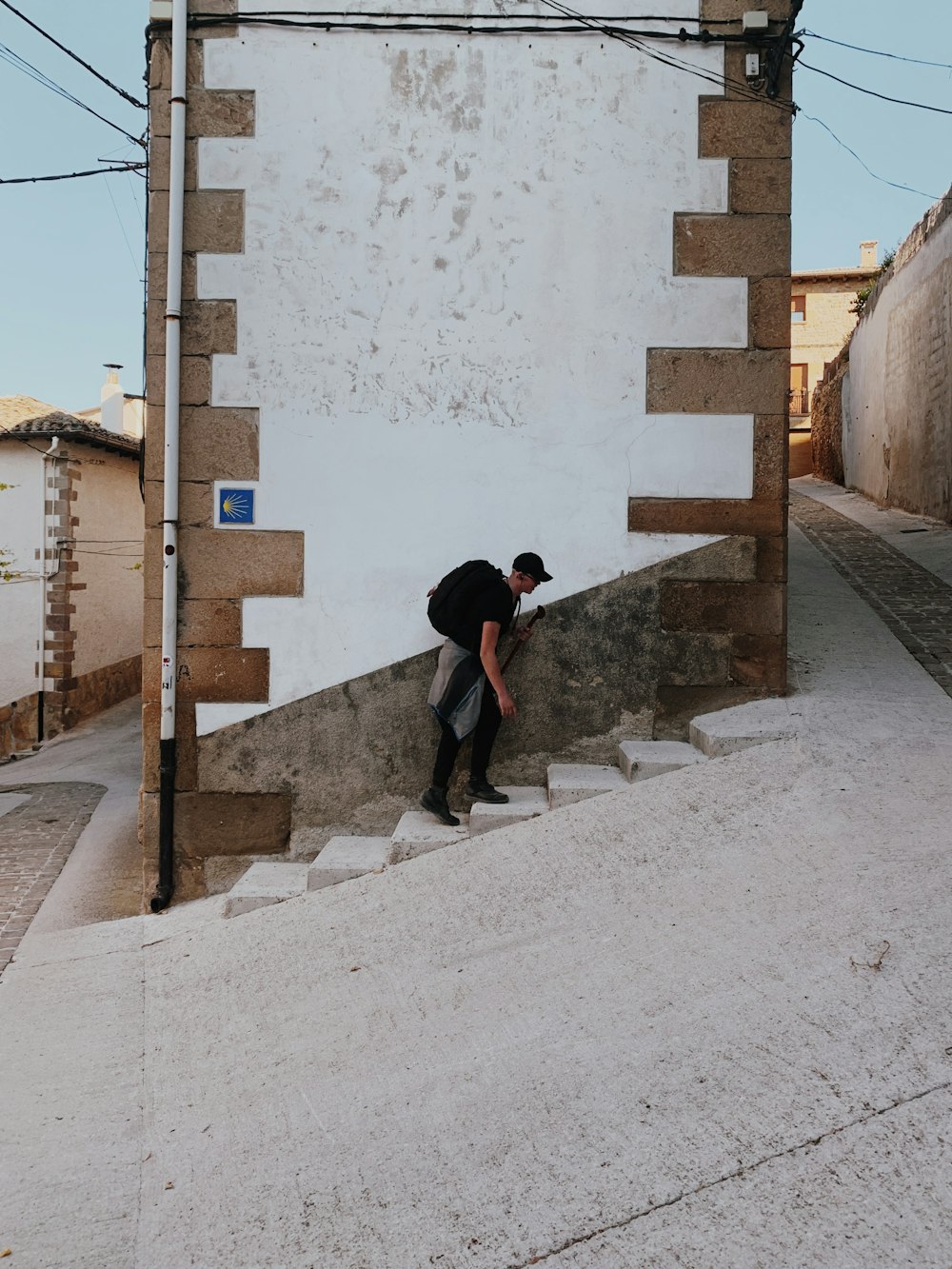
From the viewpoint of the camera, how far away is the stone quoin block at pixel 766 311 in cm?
480

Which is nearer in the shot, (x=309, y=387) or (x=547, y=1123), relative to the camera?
(x=547, y=1123)

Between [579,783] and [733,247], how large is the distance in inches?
110

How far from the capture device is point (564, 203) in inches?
190

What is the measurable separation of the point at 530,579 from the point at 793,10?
3181 mm

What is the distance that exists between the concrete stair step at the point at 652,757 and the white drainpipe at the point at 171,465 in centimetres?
231

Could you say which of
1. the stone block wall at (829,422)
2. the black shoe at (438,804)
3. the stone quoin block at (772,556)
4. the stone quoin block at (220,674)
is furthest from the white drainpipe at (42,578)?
the stone block wall at (829,422)

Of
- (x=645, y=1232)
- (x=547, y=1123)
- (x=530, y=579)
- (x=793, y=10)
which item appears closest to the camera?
(x=645, y=1232)

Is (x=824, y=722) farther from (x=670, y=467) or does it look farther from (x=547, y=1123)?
(x=547, y=1123)

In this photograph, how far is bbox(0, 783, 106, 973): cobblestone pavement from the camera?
5.16 m

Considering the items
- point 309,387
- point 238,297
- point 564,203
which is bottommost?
point 309,387

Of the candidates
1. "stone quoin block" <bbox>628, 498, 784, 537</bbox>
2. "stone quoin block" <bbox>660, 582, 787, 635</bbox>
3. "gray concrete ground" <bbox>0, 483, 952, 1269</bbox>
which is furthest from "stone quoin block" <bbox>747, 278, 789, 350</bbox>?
"gray concrete ground" <bbox>0, 483, 952, 1269</bbox>

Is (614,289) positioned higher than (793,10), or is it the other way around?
(793,10)

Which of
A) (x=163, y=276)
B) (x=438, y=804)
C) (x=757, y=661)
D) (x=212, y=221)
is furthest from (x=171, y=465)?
(x=757, y=661)

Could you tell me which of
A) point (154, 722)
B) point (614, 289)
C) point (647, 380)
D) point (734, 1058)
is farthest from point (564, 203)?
point (734, 1058)
